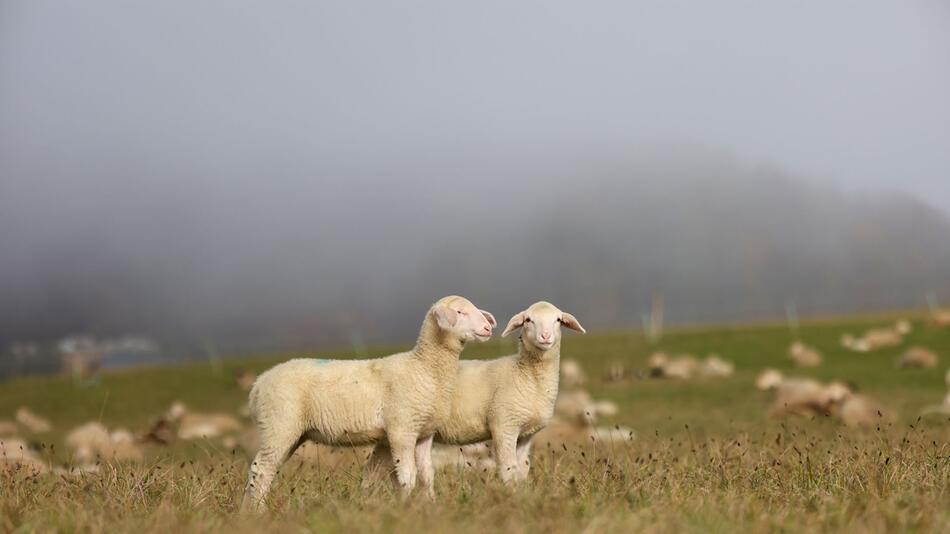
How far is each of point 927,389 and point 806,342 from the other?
386 inches

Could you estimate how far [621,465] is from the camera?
32.3 feet

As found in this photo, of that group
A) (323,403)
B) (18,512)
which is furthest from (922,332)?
(18,512)

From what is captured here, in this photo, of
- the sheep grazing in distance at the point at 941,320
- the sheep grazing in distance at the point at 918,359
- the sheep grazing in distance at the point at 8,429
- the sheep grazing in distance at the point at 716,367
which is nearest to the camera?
the sheep grazing in distance at the point at 8,429

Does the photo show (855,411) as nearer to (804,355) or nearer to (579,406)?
(579,406)

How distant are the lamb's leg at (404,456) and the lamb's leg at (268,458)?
1.00 m

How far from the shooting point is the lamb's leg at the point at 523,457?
9227 mm

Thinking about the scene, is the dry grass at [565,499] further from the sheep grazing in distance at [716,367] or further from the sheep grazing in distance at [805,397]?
the sheep grazing in distance at [716,367]

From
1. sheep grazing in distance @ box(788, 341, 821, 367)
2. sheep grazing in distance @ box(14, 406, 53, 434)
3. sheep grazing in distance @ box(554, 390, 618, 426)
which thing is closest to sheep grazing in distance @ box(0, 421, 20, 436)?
sheep grazing in distance @ box(14, 406, 53, 434)

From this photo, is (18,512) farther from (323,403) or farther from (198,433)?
(198,433)

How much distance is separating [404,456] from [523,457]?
144cm

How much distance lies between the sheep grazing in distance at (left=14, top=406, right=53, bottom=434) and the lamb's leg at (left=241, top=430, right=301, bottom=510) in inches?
835

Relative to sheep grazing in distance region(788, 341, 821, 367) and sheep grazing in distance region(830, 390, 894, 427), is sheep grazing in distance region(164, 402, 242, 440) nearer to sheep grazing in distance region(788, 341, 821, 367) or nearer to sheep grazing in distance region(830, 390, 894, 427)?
sheep grazing in distance region(830, 390, 894, 427)

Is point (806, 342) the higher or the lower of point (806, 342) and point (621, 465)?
the lower

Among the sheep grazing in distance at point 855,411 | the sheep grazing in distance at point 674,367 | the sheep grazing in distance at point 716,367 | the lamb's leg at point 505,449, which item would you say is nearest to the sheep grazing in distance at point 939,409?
the sheep grazing in distance at point 855,411
